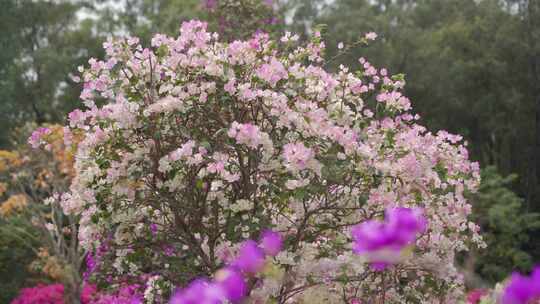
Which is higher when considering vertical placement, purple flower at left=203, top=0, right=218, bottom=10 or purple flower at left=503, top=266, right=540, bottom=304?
purple flower at left=203, top=0, right=218, bottom=10

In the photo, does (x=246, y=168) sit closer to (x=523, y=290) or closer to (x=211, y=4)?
(x=523, y=290)

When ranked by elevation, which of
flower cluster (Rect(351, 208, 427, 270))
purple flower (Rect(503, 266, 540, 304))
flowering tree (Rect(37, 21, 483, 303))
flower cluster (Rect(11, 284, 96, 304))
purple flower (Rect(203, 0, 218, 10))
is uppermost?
purple flower (Rect(203, 0, 218, 10))

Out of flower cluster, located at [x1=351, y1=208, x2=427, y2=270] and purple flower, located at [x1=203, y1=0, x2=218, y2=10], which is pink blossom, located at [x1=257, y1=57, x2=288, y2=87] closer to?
flower cluster, located at [x1=351, y1=208, x2=427, y2=270]

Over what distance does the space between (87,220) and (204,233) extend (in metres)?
0.65

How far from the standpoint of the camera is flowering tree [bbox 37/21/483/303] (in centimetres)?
333

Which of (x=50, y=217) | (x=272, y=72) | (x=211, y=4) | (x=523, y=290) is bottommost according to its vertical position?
(x=523, y=290)

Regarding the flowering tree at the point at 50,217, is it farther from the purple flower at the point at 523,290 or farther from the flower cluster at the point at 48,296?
the purple flower at the point at 523,290

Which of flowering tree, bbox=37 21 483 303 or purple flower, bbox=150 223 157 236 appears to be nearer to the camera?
flowering tree, bbox=37 21 483 303

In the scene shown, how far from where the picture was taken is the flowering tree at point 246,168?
10.9 ft

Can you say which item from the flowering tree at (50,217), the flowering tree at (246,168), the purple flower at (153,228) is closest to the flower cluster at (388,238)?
the flowering tree at (246,168)

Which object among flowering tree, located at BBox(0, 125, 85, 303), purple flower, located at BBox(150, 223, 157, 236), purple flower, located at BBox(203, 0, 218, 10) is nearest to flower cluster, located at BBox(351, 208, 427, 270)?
purple flower, located at BBox(150, 223, 157, 236)

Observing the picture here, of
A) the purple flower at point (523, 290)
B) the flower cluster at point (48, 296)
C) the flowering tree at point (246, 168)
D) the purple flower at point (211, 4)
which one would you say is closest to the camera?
the purple flower at point (523, 290)

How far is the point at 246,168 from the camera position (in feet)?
11.7

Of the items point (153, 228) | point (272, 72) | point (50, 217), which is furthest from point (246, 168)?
point (50, 217)
